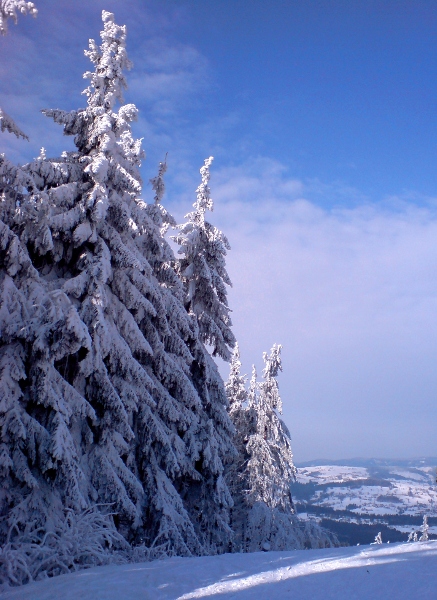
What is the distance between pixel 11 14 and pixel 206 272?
33.2ft

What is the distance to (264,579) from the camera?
5648 millimetres

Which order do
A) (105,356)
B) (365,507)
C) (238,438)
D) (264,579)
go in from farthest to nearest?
(365,507) < (238,438) < (105,356) < (264,579)

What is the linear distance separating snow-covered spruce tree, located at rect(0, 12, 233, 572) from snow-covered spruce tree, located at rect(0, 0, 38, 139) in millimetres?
1476

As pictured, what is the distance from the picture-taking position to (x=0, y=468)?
8953 millimetres

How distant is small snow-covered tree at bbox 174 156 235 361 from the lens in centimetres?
1811

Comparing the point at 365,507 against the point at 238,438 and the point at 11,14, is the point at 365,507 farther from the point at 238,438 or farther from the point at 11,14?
the point at 11,14

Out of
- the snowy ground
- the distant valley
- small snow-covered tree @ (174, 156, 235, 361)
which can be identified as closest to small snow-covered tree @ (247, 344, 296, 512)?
small snow-covered tree @ (174, 156, 235, 361)

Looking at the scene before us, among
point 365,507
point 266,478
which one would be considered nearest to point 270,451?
point 266,478

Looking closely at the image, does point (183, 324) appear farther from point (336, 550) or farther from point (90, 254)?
point (336, 550)

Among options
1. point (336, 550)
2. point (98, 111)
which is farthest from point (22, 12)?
point (336, 550)

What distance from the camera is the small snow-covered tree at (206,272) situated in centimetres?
1811

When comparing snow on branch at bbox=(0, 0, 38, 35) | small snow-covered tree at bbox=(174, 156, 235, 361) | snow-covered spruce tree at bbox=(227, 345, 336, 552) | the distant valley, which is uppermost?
snow on branch at bbox=(0, 0, 38, 35)

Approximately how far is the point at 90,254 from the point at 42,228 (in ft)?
5.79

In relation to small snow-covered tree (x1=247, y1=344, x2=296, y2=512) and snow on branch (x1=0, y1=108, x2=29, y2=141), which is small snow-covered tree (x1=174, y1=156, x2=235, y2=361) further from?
snow on branch (x1=0, y1=108, x2=29, y2=141)
